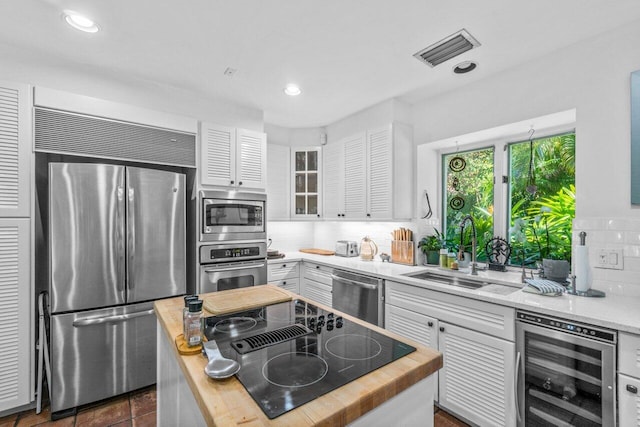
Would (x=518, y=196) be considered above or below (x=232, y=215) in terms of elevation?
→ above

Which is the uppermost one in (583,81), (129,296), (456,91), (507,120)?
(456,91)

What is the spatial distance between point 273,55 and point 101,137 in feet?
4.87

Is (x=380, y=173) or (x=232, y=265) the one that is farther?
(x=380, y=173)

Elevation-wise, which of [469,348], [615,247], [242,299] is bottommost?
[469,348]

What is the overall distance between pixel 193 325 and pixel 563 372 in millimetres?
1902

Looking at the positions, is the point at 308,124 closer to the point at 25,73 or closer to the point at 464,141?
the point at 464,141

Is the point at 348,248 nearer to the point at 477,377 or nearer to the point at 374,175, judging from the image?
the point at 374,175

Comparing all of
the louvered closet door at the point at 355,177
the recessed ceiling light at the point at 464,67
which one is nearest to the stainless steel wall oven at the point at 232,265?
the louvered closet door at the point at 355,177

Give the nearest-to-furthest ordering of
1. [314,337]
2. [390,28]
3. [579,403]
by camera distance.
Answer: [314,337] < [579,403] < [390,28]

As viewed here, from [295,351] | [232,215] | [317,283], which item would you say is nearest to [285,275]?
[317,283]

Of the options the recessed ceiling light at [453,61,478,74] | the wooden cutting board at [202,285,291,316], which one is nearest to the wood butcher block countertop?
the wooden cutting board at [202,285,291,316]

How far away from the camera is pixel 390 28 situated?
187 centimetres

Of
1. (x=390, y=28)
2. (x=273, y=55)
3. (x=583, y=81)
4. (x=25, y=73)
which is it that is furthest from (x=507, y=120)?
(x=25, y=73)

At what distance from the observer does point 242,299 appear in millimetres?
1682
